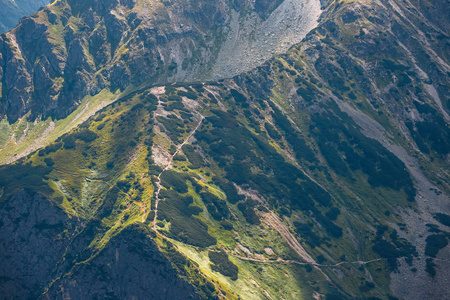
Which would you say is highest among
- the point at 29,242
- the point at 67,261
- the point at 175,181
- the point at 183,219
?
the point at 175,181

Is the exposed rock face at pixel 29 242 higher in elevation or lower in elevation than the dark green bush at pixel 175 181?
lower

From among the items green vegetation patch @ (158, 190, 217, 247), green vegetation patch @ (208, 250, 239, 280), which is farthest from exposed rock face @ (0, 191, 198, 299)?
green vegetation patch @ (208, 250, 239, 280)

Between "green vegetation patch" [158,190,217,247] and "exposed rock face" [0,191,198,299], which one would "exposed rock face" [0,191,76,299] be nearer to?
"exposed rock face" [0,191,198,299]

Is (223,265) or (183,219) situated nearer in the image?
(223,265)

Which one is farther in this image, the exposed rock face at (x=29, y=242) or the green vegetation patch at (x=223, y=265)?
the exposed rock face at (x=29, y=242)

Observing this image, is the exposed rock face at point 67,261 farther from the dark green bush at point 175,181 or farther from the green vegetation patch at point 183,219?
the dark green bush at point 175,181

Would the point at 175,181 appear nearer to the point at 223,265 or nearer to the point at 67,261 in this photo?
the point at 223,265

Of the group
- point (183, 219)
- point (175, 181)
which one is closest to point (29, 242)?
point (183, 219)

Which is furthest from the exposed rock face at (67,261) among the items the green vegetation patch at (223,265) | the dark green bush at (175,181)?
the dark green bush at (175,181)
